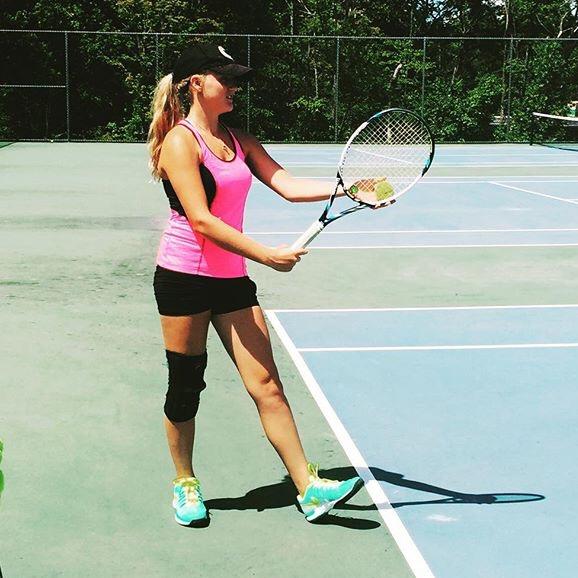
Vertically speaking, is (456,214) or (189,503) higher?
(189,503)

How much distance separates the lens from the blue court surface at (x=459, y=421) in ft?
12.5

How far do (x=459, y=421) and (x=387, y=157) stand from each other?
1.78 m

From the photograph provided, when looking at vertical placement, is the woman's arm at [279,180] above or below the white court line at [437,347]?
above

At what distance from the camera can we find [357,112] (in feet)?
94.3

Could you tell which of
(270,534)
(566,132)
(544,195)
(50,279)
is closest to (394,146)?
(270,534)

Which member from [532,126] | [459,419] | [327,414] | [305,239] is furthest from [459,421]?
[532,126]

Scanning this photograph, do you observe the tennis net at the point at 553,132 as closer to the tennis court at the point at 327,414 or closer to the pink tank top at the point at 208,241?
the tennis court at the point at 327,414

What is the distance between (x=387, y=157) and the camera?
6203mm

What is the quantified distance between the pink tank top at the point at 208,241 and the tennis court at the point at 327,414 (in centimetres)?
97

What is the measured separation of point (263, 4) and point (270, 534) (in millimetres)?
33078

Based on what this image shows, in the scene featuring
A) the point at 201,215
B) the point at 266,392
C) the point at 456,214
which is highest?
the point at 201,215

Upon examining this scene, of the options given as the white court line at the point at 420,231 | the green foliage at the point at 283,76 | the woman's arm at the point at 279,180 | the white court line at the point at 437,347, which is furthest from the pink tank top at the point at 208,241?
the green foliage at the point at 283,76

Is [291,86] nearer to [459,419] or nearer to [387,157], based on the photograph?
[387,157]

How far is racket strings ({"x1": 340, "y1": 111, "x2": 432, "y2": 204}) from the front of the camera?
14.3 ft
